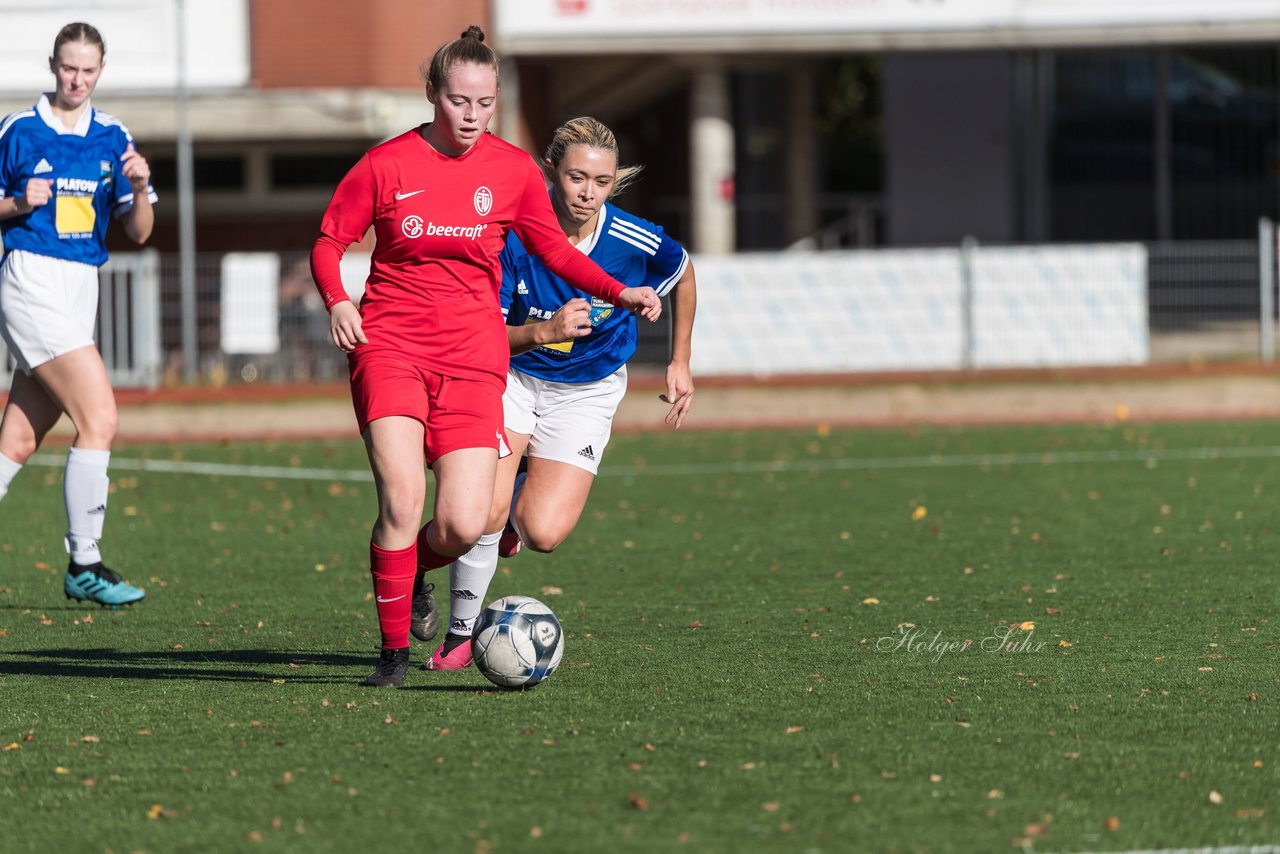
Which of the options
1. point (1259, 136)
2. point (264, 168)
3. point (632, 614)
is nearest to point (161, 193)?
point (264, 168)

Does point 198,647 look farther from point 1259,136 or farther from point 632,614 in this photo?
point 1259,136

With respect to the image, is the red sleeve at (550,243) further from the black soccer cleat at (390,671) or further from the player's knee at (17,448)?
the player's knee at (17,448)

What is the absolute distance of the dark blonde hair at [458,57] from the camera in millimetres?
5824

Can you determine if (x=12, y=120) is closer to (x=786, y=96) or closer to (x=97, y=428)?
(x=97, y=428)

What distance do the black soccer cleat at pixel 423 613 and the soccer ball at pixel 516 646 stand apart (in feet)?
2.57

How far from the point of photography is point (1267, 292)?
19641 millimetres

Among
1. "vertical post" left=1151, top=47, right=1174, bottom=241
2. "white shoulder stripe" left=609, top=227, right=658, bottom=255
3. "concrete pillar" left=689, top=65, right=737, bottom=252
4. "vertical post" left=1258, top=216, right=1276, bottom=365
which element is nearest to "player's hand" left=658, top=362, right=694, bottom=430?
"white shoulder stripe" left=609, top=227, right=658, bottom=255

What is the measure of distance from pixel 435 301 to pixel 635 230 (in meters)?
1.08

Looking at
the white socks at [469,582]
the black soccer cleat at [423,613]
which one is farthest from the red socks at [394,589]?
the black soccer cleat at [423,613]

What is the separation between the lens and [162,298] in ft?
65.0

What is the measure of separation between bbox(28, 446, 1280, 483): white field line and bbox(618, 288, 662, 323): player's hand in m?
7.86

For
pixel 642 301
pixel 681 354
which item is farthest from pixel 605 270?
pixel 642 301

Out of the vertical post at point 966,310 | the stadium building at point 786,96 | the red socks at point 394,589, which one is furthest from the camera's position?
the stadium building at point 786,96

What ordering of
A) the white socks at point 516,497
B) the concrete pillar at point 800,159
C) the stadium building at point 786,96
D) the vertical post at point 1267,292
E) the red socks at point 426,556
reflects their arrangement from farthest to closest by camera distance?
the concrete pillar at point 800,159
the stadium building at point 786,96
the vertical post at point 1267,292
the white socks at point 516,497
the red socks at point 426,556
